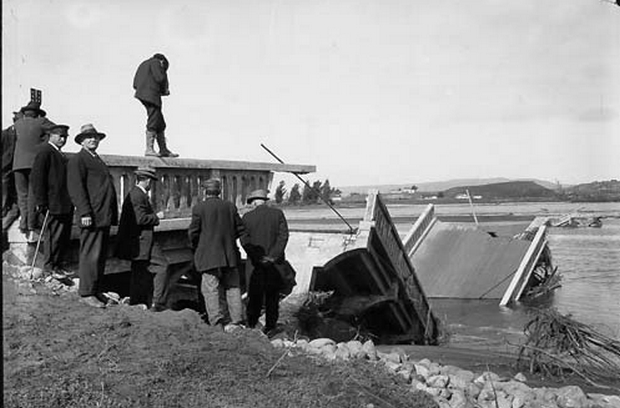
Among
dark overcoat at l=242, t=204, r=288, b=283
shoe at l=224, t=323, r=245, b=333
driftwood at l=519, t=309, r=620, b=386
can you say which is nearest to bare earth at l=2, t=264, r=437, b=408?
shoe at l=224, t=323, r=245, b=333

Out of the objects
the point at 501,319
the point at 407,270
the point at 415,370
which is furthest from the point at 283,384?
the point at 501,319

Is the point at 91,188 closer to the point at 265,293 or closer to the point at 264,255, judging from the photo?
the point at 264,255

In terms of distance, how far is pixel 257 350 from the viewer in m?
6.41

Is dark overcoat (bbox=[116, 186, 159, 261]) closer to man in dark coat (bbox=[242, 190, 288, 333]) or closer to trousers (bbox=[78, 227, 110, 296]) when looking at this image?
trousers (bbox=[78, 227, 110, 296])

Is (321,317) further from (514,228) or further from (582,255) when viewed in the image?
(582,255)

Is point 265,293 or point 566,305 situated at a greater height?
point 265,293

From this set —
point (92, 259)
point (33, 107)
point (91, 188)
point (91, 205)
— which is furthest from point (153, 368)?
point (33, 107)

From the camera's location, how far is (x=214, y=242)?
27.3ft

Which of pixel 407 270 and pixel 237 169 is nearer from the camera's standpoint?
pixel 237 169

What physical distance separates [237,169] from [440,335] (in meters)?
7.68

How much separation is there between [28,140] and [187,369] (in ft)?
13.5

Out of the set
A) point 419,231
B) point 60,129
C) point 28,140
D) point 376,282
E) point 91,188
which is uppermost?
point 60,129

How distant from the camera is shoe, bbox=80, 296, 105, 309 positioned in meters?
7.20

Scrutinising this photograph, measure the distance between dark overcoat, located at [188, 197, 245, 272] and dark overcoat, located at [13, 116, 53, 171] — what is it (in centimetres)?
193
